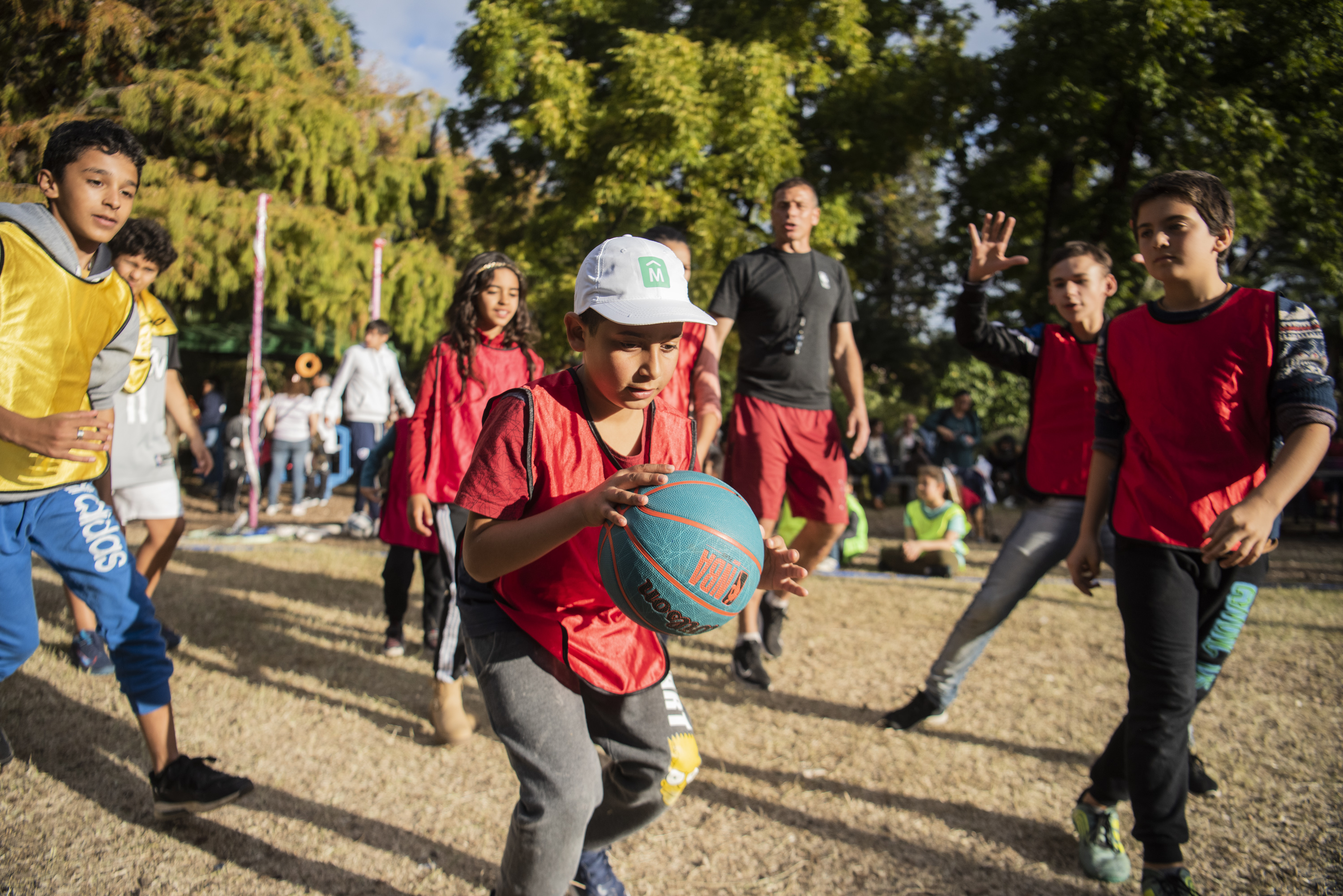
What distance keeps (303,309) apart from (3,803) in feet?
53.0

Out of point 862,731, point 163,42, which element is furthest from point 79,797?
point 163,42

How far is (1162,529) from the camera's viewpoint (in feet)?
9.12

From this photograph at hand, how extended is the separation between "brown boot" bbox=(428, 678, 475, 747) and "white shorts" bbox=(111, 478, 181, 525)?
2283 mm

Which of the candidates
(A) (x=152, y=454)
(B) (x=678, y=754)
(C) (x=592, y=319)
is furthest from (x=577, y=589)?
(A) (x=152, y=454)

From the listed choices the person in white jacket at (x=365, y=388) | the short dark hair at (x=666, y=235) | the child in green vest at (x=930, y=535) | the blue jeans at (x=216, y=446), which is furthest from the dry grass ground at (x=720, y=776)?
the blue jeans at (x=216, y=446)

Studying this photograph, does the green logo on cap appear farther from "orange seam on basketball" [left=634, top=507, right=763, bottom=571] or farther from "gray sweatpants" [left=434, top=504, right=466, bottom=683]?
"gray sweatpants" [left=434, top=504, right=466, bottom=683]

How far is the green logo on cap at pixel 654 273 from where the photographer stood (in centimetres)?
213

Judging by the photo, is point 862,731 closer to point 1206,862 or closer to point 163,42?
point 1206,862

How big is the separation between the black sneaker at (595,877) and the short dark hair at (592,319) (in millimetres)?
1661

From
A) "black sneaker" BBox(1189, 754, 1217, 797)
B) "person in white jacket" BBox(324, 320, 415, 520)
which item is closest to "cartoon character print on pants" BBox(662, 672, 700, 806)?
"black sneaker" BBox(1189, 754, 1217, 797)

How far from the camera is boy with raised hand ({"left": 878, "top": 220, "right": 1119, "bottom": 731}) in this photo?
13.0ft

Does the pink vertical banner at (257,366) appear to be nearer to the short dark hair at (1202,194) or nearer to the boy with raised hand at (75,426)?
the boy with raised hand at (75,426)

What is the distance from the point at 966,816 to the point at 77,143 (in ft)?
14.3

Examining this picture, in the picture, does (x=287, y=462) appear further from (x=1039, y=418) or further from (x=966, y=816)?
(x=966, y=816)
